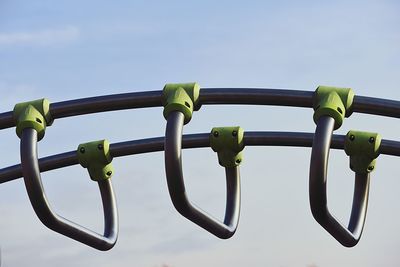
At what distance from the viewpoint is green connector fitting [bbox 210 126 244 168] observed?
19281mm

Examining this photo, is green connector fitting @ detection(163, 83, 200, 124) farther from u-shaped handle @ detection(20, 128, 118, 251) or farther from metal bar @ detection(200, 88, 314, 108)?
u-shaped handle @ detection(20, 128, 118, 251)

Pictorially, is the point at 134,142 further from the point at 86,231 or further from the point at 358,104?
the point at 358,104

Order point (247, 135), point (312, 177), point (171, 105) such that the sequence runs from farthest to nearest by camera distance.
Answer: point (247, 135)
point (171, 105)
point (312, 177)

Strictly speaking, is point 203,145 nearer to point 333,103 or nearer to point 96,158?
point 96,158

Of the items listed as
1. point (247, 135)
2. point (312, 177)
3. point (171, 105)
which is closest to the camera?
point (312, 177)

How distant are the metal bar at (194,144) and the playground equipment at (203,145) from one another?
0.02m

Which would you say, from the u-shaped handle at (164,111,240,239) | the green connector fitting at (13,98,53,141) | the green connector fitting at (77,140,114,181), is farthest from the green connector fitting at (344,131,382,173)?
the green connector fitting at (13,98,53,141)

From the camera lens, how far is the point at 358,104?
58.8 feet

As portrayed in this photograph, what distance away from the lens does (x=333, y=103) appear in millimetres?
17672

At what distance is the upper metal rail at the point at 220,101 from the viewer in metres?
17.8

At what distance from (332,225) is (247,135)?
274 cm

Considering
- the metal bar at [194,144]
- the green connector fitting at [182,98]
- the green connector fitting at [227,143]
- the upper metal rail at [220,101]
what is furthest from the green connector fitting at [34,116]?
the green connector fitting at [227,143]

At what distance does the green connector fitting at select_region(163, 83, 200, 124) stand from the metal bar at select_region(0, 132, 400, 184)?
3.60ft

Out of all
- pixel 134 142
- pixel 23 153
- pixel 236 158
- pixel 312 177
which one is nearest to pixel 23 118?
pixel 23 153
